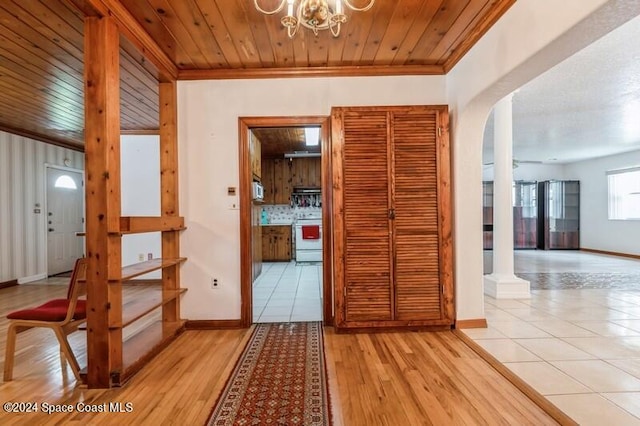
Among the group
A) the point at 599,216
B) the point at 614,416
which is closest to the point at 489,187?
the point at 599,216

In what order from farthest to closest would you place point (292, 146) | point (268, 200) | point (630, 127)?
1. point (268, 200)
2. point (292, 146)
3. point (630, 127)

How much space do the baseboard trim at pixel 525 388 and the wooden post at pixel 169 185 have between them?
2591 millimetres

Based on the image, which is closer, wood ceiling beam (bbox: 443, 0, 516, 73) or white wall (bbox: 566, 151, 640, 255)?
wood ceiling beam (bbox: 443, 0, 516, 73)

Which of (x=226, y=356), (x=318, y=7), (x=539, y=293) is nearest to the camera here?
(x=318, y=7)

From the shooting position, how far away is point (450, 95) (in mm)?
3041

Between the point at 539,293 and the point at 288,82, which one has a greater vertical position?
the point at 288,82

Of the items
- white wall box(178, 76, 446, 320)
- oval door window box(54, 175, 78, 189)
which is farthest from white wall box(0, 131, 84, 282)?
white wall box(178, 76, 446, 320)

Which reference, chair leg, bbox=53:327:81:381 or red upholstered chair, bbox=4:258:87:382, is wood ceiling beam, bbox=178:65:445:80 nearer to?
red upholstered chair, bbox=4:258:87:382

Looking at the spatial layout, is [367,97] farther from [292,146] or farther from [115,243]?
[292,146]

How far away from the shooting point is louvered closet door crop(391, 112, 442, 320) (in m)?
2.91

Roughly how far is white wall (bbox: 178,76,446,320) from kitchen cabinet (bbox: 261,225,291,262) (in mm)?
4312

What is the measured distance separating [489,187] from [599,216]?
2.84 m

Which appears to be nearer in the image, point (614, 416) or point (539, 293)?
point (614, 416)

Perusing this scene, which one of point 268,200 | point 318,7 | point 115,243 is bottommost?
point 115,243
